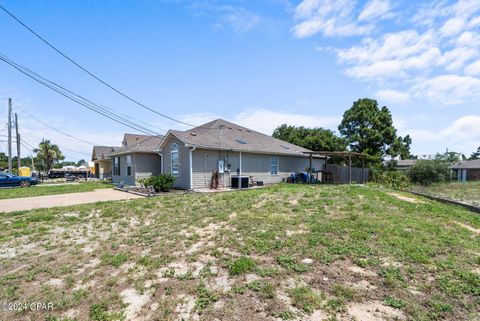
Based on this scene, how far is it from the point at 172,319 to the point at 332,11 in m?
9.80

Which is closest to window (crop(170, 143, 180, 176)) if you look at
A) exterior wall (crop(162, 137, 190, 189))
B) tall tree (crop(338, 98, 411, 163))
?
exterior wall (crop(162, 137, 190, 189))

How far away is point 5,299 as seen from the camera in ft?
10.6

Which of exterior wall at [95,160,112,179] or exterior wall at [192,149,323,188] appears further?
exterior wall at [95,160,112,179]

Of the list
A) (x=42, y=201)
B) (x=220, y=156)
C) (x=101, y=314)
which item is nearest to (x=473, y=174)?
(x=220, y=156)

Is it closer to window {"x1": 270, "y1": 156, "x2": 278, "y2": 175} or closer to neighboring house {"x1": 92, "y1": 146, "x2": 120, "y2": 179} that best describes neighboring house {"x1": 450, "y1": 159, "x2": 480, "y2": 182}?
window {"x1": 270, "y1": 156, "x2": 278, "y2": 175}

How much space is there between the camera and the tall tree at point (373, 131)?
3209cm

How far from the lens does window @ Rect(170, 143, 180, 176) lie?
15.5m

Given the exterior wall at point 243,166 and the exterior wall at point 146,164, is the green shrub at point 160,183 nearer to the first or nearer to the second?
the exterior wall at point 243,166

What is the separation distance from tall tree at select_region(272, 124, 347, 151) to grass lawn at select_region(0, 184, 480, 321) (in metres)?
25.2

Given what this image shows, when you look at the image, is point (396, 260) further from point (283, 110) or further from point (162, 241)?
point (283, 110)

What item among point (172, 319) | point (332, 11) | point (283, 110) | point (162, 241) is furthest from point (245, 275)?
point (283, 110)

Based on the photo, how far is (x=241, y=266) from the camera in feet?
12.5

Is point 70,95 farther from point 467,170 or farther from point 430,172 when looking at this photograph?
point 467,170

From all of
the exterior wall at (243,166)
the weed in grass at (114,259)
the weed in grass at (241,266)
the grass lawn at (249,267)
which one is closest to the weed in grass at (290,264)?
the grass lawn at (249,267)
